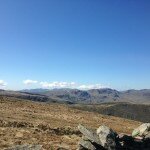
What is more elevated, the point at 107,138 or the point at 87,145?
the point at 107,138

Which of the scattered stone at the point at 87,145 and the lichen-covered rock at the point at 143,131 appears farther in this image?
the lichen-covered rock at the point at 143,131

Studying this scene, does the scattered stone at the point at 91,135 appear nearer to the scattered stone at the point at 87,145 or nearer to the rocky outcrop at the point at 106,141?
the rocky outcrop at the point at 106,141

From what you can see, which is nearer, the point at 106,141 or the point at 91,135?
the point at 106,141

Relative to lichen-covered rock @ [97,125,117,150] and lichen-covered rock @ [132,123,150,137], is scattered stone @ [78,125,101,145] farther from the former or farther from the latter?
lichen-covered rock @ [132,123,150,137]

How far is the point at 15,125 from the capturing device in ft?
132

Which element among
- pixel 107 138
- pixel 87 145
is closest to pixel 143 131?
pixel 107 138

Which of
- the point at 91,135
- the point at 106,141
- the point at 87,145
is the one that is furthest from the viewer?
the point at 91,135

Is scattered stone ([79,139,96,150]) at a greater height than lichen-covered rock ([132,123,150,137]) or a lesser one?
lesser

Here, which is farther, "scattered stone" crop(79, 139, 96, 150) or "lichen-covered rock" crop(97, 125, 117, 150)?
"scattered stone" crop(79, 139, 96, 150)

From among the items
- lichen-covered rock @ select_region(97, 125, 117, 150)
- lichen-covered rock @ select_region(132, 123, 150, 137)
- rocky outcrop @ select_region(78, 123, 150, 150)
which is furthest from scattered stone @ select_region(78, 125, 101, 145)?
lichen-covered rock @ select_region(132, 123, 150, 137)

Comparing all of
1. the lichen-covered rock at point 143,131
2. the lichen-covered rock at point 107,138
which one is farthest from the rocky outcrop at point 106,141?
the lichen-covered rock at point 143,131

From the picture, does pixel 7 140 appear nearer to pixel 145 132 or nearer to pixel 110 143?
pixel 110 143

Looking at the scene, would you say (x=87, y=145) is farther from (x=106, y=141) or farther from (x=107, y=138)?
(x=107, y=138)

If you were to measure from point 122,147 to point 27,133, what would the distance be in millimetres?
11089
